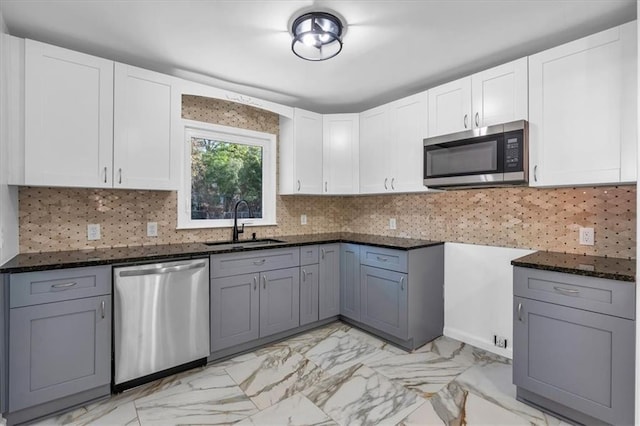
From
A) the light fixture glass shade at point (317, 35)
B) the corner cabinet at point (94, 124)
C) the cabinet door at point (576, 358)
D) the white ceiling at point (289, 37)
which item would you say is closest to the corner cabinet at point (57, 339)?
the corner cabinet at point (94, 124)

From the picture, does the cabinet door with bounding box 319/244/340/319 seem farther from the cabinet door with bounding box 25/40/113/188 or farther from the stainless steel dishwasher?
the cabinet door with bounding box 25/40/113/188

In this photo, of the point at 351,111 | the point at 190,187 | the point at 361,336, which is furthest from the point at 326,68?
the point at 361,336

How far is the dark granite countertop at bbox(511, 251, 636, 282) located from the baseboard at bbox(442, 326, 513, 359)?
2.95ft

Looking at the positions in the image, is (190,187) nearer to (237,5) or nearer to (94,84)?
(94,84)

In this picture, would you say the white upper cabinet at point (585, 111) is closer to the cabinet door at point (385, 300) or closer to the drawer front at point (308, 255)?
the cabinet door at point (385, 300)

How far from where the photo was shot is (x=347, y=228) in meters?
4.12

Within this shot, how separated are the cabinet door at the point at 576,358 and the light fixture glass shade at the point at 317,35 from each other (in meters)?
2.03

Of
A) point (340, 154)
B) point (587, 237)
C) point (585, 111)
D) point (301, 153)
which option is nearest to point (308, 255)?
point (301, 153)

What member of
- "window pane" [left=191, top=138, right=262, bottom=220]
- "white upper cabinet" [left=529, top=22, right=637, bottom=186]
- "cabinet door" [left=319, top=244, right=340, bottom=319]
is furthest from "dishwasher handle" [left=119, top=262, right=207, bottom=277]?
"white upper cabinet" [left=529, top=22, right=637, bottom=186]

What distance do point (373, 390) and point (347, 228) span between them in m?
2.22

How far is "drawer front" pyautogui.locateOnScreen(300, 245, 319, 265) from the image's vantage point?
303 centimetres

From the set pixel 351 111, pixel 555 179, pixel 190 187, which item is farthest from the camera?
pixel 351 111

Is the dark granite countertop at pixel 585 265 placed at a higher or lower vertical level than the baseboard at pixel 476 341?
higher

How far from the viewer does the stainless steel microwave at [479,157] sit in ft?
7.06
